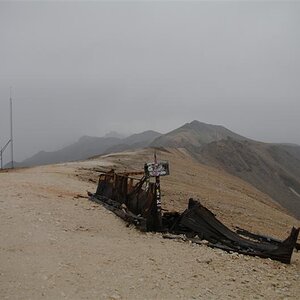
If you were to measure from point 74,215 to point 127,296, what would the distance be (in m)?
5.41

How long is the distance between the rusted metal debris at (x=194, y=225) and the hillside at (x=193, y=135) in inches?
2699

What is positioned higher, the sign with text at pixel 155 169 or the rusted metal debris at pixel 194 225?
the sign with text at pixel 155 169

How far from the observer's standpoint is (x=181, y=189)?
23.3 metres

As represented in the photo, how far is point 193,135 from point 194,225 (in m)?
92.7

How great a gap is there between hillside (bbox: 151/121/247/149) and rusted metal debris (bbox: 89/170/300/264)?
6856cm

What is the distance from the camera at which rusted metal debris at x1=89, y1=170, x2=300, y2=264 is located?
8630 millimetres

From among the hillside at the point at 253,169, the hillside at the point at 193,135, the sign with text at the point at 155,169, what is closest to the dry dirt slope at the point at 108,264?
the sign with text at the point at 155,169

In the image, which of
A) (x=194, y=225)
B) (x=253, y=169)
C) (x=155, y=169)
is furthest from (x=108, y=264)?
(x=253, y=169)

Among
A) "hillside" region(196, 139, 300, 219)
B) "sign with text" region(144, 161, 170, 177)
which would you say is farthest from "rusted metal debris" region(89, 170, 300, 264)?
"hillside" region(196, 139, 300, 219)

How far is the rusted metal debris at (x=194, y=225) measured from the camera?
8.63 metres

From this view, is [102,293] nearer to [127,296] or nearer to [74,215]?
[127,296]

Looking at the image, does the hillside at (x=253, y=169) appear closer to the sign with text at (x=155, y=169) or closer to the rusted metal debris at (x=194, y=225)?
the rusted metal debris at (x=194, y=225)

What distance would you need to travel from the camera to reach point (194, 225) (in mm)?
10117

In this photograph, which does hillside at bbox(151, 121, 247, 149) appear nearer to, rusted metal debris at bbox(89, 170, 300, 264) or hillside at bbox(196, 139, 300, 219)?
hillside at bbox(196, 139, 300, 219)
